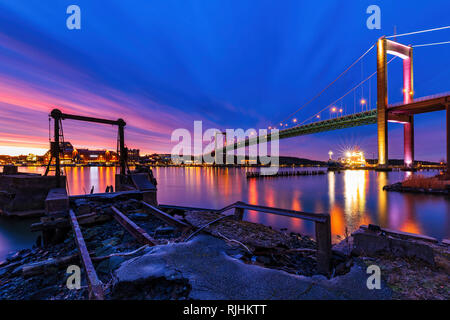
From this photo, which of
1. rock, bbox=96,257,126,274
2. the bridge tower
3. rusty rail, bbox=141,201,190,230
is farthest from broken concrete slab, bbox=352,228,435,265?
the bridge tower

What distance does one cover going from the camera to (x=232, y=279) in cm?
321

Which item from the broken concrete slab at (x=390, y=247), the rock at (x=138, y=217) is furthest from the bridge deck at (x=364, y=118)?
the rock at (x=138, y=217)

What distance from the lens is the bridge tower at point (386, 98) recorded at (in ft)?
156

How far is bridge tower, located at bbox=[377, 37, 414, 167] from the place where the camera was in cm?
4747

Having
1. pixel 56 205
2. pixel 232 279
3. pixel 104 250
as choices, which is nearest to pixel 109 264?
pixel 104 250

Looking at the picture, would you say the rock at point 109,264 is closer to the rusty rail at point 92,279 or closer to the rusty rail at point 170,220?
the rusty rail at point 92,279

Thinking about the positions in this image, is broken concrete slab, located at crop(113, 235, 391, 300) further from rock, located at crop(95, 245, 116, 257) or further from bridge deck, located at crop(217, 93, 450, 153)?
bridge deck, located at crop(217, 93, 450, 153)

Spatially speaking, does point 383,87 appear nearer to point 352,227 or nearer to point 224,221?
point 352,227

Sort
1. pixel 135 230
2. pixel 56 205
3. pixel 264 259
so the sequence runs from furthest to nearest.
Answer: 1. pixel 56 205
2. pixel 135 230
3. pixel 264 259

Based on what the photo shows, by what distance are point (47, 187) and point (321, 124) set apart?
224 feet

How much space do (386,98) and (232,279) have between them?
6344 cm

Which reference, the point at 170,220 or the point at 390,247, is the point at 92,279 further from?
the point at 390,247

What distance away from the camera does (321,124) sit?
208 ft

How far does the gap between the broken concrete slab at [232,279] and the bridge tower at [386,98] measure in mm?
57004
